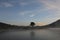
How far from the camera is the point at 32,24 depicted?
144875mm
